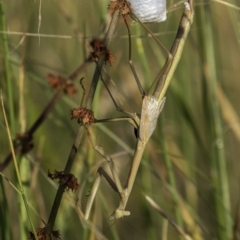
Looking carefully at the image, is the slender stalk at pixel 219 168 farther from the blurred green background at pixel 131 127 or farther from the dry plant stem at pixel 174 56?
the dry plant stem at pixel 174 56

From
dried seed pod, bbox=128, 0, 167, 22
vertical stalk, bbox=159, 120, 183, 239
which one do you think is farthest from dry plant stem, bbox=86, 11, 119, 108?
vertical stalk, bbox=159, 120, 183, 239

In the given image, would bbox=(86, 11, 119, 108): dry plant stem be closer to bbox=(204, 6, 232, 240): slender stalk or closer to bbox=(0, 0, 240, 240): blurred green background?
bbox=(0, 0, 240, 240): blurred green background

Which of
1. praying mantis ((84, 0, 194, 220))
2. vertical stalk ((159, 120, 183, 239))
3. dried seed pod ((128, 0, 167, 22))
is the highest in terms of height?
dried seed pod ((128, 0, 167, 22))

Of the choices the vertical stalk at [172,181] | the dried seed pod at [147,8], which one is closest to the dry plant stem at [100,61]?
the dried seed pod at [147,8]

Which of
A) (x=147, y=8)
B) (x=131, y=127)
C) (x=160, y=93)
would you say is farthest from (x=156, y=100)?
(x=131, y=127)

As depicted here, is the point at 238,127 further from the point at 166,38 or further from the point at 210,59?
the point at 166,38

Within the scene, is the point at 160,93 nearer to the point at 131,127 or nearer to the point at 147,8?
the point at 147,8
